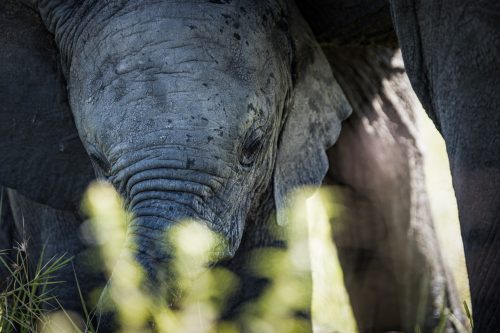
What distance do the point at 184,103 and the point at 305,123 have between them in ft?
1.89

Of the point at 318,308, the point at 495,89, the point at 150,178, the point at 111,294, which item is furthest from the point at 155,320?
the point at 318,308

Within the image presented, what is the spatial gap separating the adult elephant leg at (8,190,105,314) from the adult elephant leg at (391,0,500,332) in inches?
62.3

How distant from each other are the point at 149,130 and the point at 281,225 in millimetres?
703

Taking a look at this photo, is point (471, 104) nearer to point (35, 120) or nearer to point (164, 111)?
point (164, 111)

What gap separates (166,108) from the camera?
3.12m

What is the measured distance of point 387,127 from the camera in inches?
159

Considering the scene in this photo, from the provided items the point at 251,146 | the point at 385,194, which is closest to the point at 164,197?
the point at 251,146

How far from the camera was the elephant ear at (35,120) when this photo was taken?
363 cm

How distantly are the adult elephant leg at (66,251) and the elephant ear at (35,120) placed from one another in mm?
157

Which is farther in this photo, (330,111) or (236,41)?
(330,111)

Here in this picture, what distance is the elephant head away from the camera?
308cm

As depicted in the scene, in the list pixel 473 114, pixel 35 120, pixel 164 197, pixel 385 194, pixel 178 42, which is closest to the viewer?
pixel 473 114

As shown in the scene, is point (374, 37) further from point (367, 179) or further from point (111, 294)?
point (111, 294)

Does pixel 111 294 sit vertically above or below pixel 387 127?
below
